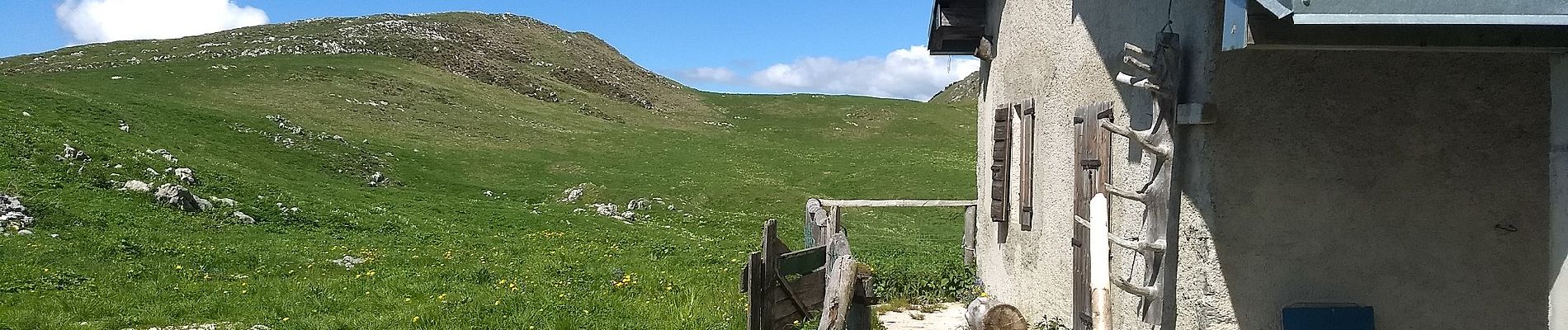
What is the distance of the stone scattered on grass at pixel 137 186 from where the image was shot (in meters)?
17.1

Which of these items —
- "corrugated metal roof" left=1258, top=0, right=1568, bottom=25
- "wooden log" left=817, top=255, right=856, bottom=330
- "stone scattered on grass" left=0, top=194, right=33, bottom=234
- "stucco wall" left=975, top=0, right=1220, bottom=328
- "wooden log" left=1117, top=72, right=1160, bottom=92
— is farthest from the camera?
"stone scattered on grass" left=0, top=194, right=33, bottom=234

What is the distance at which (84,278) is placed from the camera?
37.9ft

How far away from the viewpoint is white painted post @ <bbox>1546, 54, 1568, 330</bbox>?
13.6 feet

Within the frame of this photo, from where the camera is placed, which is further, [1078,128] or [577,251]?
[577,251]

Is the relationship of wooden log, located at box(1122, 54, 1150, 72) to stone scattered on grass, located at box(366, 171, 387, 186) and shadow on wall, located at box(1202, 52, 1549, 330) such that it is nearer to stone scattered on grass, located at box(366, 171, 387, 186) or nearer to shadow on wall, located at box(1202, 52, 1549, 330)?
shadow on wall, located at box(1202, 52, 1549, 330)

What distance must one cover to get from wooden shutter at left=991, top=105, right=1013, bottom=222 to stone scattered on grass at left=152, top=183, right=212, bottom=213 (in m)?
13.3

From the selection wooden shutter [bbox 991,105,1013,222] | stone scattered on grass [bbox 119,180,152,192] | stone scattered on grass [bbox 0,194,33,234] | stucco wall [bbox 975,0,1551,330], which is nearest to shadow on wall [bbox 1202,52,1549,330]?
stucco wall [bbox 975,0,1551,330]

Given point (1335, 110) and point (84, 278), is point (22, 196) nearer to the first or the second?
point (84, 278)

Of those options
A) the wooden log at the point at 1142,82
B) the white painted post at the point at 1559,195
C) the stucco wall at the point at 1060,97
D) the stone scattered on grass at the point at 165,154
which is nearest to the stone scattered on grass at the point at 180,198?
the stone scattered on grass at the point at 165,154

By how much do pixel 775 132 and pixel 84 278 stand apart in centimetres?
4307

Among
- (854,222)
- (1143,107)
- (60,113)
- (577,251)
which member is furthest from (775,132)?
(1143,107)

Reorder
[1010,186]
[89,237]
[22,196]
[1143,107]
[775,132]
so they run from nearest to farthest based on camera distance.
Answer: [1143,107] < [1010,186] < [89,237] < [22,196] < [775,132]

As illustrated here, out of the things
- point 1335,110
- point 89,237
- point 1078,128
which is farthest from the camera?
point 89,237

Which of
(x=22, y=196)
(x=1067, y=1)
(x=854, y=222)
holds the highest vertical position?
(x=1067, y=1)
